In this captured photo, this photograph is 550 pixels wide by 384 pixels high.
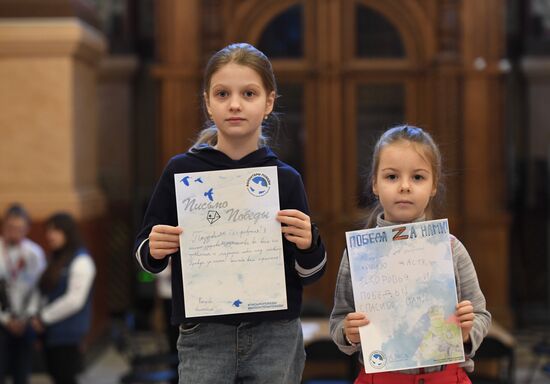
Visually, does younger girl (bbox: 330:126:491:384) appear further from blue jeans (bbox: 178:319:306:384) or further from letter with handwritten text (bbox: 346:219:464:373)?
blue jeans (bbox: 178:319:306:384)

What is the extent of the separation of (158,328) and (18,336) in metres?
3.23

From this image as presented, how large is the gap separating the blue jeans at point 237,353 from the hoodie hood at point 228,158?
0.47 m

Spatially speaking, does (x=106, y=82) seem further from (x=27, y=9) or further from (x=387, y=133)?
(x=387, y=133)

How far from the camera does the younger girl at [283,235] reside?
2.98 metres

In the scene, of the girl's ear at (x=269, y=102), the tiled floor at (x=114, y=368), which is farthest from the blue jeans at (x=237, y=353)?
the tiled floor at (x=114, y=368)

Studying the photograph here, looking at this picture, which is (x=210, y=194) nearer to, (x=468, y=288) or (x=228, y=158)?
(x=228, y=158)

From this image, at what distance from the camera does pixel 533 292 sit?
44.8 feet

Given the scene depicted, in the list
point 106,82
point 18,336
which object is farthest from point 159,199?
point 106,82

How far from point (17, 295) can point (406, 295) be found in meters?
5.31

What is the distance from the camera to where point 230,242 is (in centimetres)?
300

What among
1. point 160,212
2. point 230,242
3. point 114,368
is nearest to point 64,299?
point 114,368

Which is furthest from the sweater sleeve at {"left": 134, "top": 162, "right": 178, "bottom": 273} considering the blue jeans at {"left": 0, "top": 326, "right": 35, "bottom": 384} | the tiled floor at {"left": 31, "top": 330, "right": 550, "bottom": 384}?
the tiled floor at {"left": 31, "top": 330, "right": 550, "bottom": 384}

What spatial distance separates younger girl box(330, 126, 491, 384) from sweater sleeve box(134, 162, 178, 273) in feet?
1.84

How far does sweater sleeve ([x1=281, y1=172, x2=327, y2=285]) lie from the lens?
2.97 meters
